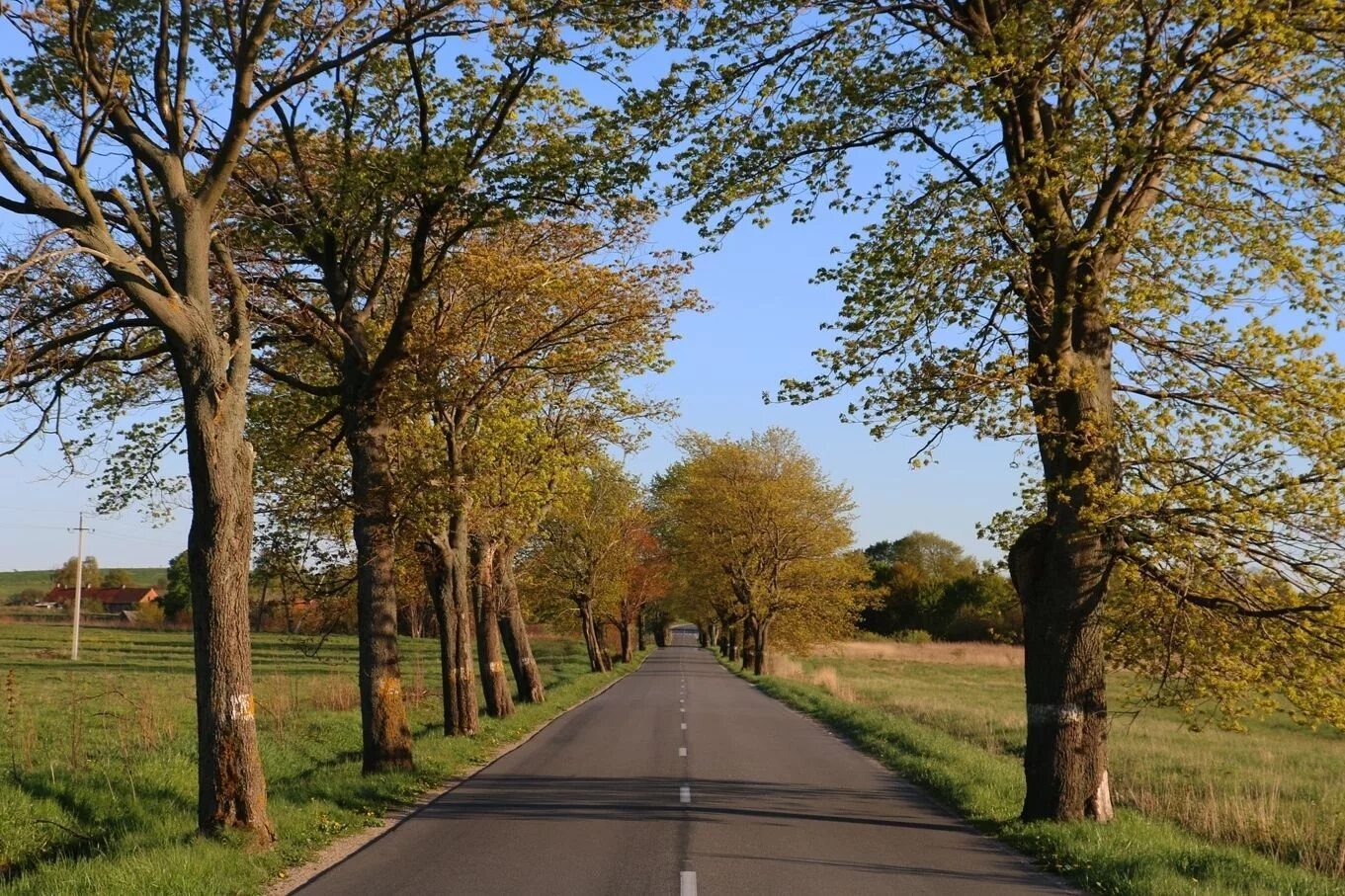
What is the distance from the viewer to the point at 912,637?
9125 cm

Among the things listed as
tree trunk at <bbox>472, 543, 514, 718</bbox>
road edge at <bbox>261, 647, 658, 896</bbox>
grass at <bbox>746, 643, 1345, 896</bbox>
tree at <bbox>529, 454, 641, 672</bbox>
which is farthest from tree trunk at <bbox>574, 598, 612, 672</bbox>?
road edge at <bbox>261, 647, 658, 896</bbox>

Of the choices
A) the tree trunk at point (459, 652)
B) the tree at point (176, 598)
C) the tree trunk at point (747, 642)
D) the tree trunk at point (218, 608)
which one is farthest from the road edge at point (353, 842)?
the tree at point (176, 598)

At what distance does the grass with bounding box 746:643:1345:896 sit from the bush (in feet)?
162

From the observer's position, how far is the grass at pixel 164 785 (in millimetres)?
8547

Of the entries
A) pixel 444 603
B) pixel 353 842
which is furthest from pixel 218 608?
pixel 444 603

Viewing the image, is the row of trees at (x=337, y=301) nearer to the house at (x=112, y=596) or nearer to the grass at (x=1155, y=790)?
the grass at (x=1155, y=790)

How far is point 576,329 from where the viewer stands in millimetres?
20375

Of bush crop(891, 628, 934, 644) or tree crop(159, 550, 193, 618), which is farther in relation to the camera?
tree crop(159, 550, 193, 618)

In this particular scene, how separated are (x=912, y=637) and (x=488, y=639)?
71.2 metres

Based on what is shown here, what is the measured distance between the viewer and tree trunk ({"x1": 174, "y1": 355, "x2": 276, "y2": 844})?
979 centimetres

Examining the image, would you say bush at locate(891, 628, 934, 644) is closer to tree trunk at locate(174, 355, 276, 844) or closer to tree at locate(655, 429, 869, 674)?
tree at locate(655, 429, 869, 674)

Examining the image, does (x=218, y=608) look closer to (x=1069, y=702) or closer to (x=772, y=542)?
(x=1069, y=702)

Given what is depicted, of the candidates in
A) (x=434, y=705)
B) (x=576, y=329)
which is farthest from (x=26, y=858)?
(x=434, y=705)

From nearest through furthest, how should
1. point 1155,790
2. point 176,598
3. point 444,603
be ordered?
point 1155,790 < point 444,603 < point 176,598
